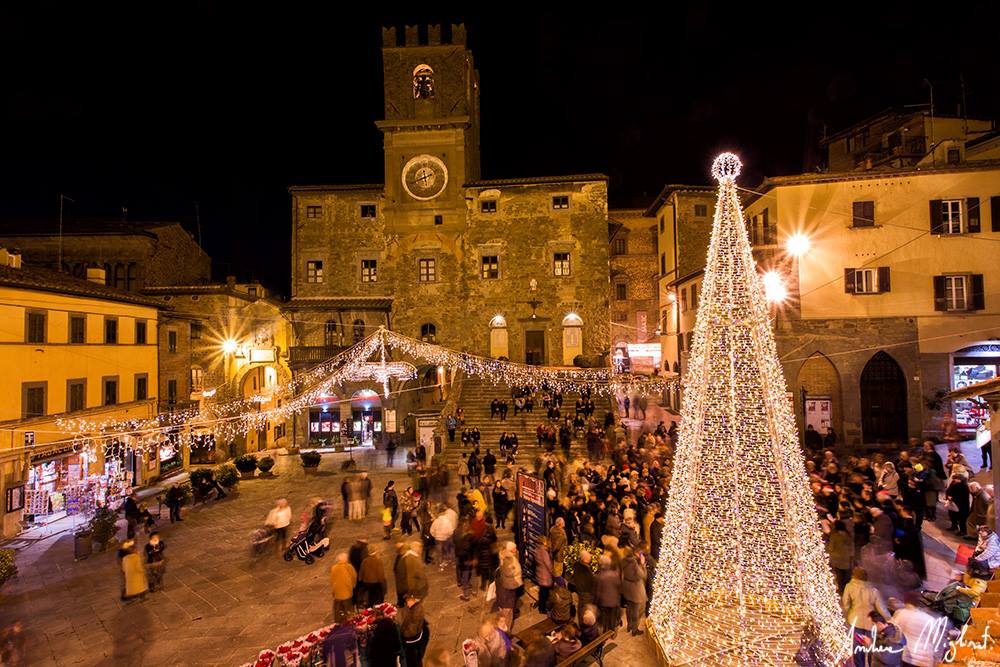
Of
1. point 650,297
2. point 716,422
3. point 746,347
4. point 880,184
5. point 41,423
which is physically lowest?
point 41,423

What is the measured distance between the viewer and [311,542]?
39.2 feet

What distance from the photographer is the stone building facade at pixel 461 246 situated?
30891mm

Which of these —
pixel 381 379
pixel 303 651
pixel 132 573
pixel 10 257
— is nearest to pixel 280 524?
pixel 132 573

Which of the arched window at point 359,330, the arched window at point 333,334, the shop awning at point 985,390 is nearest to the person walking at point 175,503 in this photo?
the arched window at point 333,334

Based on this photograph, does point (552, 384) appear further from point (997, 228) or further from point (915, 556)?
point (997, 228)

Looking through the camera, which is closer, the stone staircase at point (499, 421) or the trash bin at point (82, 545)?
the trash bin at point (82, 545)

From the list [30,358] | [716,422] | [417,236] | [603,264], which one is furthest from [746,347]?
[417,236]

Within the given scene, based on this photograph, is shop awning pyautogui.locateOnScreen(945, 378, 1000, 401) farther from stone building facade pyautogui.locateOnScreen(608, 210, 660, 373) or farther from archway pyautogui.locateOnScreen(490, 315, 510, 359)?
stone building facade pyautogui.locateOnScreen(608, 210, 660, 373)

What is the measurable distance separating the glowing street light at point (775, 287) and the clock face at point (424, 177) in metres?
18.1

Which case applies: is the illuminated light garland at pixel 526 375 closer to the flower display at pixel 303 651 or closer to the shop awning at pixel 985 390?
the shop awning at pixel 985 390

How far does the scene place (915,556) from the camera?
892cm

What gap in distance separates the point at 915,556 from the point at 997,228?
18153mm

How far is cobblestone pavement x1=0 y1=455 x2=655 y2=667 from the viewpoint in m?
8.44

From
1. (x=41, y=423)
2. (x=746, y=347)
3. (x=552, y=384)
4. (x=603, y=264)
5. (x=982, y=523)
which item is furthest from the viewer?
(x=603, y=264)
